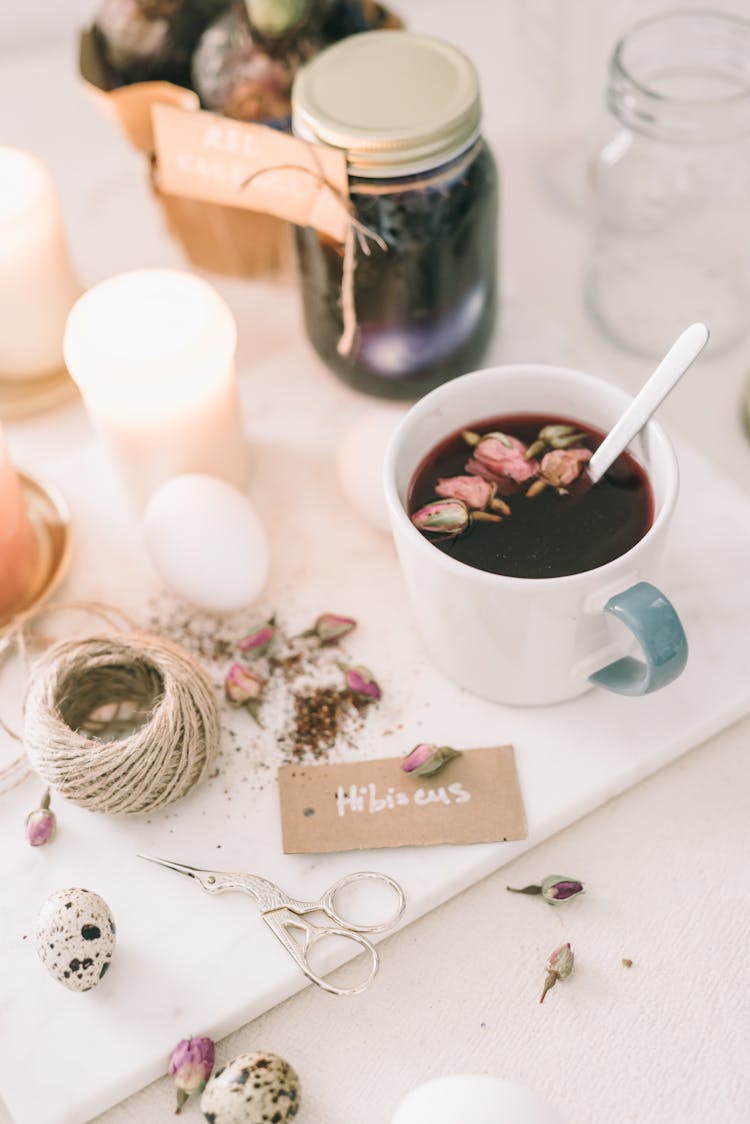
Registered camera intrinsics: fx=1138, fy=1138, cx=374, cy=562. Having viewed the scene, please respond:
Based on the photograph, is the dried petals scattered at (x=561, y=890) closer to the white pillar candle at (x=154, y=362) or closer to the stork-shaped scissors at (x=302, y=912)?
the stork-shaped scissors at (x=302, y=912)

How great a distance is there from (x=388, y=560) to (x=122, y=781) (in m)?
0.29

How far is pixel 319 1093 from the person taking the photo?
67cm

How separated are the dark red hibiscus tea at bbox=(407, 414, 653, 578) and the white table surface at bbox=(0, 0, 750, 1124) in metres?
0.16

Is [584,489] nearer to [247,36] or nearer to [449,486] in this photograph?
[449,486]

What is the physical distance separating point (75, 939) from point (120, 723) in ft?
0.55

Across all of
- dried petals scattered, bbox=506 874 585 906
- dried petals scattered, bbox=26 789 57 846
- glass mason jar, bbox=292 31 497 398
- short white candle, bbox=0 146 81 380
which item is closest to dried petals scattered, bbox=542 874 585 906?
dried petals scattered, bbox=506 874 585 906

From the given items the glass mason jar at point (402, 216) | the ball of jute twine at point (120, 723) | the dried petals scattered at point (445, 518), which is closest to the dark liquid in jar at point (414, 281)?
the glass mason jar at point (402, 216)

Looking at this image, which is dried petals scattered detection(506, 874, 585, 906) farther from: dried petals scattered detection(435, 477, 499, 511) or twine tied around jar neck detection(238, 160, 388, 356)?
twine tied around jar neck detection(238, 160, 388, 356)

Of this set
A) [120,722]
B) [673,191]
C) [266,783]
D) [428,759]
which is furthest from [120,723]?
[673,191]

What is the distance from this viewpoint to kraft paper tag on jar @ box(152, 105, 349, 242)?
0.84 m

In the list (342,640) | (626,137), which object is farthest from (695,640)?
(626,137)

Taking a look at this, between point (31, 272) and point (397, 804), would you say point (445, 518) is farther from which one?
point (31, 272)

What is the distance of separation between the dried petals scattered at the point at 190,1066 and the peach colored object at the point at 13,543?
0.37m

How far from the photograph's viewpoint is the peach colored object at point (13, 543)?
83cm
